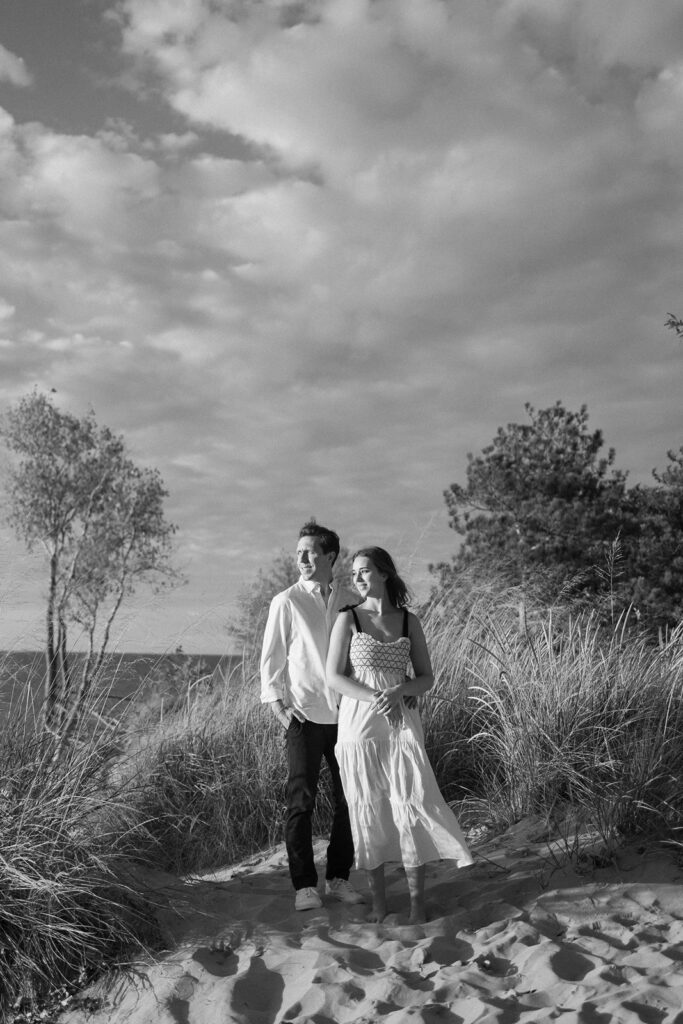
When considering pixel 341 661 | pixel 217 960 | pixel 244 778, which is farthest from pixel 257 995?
pixel 244 778

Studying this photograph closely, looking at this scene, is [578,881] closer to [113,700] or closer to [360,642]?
[360,642]

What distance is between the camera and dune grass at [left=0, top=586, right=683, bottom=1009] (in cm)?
481

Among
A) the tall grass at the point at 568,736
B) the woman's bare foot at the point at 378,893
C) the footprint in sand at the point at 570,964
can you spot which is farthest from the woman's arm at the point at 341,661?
the tall grass at the point at 568,736

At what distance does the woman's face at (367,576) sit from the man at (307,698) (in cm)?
42

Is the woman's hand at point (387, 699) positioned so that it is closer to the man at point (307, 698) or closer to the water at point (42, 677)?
the man at point (307, 698)

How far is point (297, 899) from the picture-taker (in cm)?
521

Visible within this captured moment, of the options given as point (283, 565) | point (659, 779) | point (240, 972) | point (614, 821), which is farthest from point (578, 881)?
point (283, 565)

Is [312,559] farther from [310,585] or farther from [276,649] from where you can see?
[276,649]

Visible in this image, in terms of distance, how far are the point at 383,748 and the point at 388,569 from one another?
899 mm

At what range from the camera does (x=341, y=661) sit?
5004 millimetres

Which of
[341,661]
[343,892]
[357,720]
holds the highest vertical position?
[341,661]

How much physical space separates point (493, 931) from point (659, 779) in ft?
4.96

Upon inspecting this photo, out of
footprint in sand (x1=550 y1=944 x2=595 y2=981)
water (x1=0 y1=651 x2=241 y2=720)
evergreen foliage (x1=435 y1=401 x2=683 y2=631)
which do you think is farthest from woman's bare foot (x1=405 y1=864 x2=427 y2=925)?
evergreen foliage (x1=435 y1=401 x2=683 y2=631)

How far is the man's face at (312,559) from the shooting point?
5363mm
